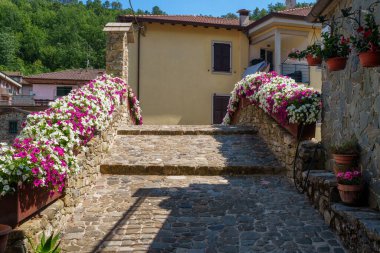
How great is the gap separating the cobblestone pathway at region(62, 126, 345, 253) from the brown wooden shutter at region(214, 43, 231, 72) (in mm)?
9429

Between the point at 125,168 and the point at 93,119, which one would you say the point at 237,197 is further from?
the point at 93,119

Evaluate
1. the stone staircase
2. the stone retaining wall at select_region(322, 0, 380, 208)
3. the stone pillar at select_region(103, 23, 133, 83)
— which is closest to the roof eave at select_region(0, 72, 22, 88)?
the stone pillar at select_region(103, 23, 133, 83)

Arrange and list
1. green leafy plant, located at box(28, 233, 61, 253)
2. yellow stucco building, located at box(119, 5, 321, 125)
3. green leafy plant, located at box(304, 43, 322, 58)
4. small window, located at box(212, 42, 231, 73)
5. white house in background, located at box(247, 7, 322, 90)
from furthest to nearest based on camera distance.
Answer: small window, located at box(212, 42, 231, 73)
yellow stucco building, located at box(119, 5, 321, 125)
white house in background, located at box(247, 7, 322, 90)
green leafy plant, located at box(304, 43, 322, 58)
green leafy plant, located at box(28, 233, 61, 253)

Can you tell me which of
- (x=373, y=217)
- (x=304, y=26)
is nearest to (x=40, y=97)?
(x=304, y=26)

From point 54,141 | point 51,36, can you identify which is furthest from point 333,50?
point 51,36

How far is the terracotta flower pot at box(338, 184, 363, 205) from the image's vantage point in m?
4.18

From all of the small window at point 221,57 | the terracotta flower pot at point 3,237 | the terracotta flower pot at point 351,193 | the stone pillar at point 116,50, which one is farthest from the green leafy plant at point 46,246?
the small window at point 221,57

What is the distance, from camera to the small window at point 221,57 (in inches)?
673

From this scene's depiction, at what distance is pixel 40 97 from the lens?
115 feet

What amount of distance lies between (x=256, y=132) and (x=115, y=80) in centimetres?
374

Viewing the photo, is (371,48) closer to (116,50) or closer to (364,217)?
(364,217)

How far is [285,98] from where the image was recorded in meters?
6.79

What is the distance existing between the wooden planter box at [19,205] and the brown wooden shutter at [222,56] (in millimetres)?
13970

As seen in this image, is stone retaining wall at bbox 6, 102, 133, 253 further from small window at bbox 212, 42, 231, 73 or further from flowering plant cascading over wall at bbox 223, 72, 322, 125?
small window at bbox 212, 42, 231, 73
